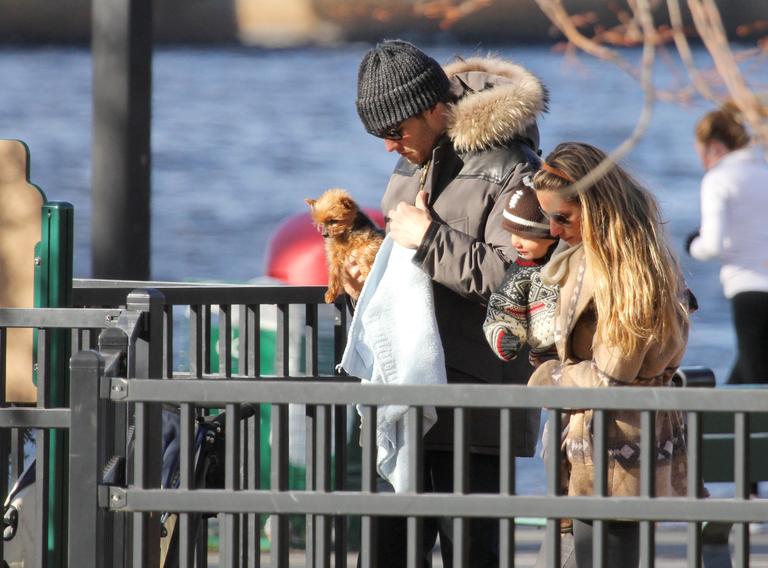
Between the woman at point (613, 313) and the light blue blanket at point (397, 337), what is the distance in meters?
0.37

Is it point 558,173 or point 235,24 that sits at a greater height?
point 235,24

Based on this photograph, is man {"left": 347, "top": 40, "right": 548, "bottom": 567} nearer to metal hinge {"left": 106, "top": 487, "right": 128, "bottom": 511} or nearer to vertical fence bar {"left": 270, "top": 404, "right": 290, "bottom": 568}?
vertical fence bar {"left": 270, "top": 404, "right": 290, "bottom": 568}

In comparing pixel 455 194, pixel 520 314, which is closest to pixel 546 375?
pixel 520 314

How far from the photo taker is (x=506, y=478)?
94.6 inches

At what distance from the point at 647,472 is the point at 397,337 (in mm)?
1096

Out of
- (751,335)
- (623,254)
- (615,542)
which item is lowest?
(615,542)

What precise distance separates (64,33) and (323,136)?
8.71m

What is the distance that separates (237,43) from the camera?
1332 inches

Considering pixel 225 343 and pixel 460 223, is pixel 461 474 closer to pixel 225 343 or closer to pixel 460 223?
pixel 460 223

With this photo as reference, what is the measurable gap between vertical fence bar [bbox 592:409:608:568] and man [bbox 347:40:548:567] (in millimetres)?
936

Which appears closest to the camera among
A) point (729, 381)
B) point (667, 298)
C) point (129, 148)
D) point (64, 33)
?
point (667, 298)

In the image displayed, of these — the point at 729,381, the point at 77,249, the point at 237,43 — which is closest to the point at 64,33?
the point at 237,43

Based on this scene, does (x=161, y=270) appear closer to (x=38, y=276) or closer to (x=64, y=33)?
(x=38, y=276)

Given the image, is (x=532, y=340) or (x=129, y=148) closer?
(x=532, y=340)
